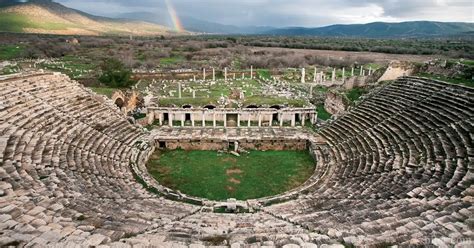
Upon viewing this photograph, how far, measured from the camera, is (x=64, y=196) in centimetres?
1235

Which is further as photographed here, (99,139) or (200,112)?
(200,112)

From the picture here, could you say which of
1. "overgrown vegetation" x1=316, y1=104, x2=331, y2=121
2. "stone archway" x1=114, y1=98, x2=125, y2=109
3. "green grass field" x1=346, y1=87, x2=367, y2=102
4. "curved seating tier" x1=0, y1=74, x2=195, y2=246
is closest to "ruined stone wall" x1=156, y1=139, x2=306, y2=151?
"curved seating tier" x1=0, y1=74, x2=195, y2=246

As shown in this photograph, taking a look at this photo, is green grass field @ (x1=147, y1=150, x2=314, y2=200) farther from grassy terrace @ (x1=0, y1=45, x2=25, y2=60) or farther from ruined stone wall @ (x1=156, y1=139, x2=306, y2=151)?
grassy terrace @ (x1=0, y1=45, x2=25, y2=60)

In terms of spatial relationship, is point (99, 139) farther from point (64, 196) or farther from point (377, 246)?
point (377, 246)

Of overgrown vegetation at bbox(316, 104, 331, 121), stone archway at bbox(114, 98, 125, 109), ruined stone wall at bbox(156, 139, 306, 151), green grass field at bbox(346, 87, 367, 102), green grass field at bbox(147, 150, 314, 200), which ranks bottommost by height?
green grass field at bbox(147, 150, 314, 200)

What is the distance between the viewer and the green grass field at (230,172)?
19062mm

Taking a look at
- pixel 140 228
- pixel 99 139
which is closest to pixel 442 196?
pixel 140 228

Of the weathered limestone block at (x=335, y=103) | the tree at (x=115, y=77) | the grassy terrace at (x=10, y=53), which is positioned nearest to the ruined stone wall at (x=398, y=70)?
the weathered limestone block at (x=335, y=103)

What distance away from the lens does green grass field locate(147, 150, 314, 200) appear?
62.5 feet

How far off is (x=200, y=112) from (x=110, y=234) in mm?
21864

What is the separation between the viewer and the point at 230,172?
70.7 ft

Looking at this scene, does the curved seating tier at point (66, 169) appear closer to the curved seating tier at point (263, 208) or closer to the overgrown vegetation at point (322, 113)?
the curved seating tier at point (263, 208)

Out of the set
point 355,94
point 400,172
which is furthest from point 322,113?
point 400,172

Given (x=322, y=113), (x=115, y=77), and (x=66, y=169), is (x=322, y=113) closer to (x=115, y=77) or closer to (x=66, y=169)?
(x=115, y=77)
